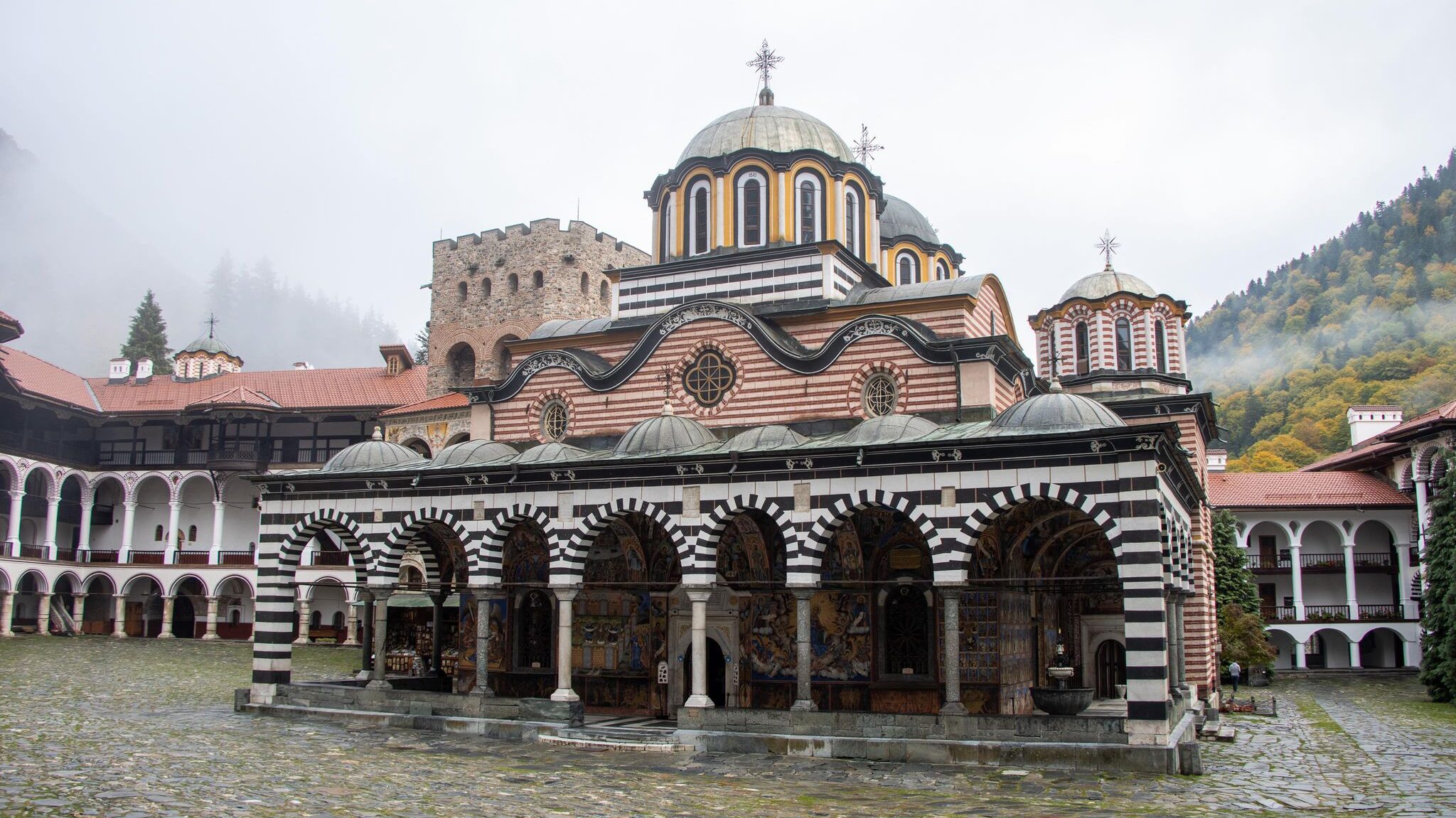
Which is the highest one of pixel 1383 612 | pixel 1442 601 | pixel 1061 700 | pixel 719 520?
pixel 719 520

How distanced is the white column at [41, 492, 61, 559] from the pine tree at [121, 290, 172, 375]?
74.7 ft

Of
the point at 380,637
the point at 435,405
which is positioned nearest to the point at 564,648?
the point at 380,637

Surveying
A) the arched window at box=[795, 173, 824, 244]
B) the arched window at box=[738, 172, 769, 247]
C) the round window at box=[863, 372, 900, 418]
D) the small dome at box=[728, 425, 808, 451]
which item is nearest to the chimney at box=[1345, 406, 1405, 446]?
the arched window at box=[795, 173, 824, 244]

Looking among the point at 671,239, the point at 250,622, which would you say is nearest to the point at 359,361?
the point at 250,622

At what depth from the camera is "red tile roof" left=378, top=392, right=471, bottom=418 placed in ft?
126

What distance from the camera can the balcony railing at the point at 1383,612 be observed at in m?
40.0

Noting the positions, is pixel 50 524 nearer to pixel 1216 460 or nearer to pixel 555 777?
pixel 555 777

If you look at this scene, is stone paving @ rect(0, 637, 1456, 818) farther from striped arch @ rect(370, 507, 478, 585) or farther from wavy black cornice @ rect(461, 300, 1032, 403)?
wavy black cornice @ rect(461, 300, 1032, 403)

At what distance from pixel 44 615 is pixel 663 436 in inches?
1201

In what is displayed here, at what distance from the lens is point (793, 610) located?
742 inches

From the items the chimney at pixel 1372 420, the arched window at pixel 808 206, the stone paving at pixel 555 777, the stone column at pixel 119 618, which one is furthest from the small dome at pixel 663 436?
the chimney at pixel 1372 420

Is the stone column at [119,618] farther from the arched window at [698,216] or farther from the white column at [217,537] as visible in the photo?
the arched window at [698,216]

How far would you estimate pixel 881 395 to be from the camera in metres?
20.0

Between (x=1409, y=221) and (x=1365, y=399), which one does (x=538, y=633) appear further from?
(x=1409, y=221)
